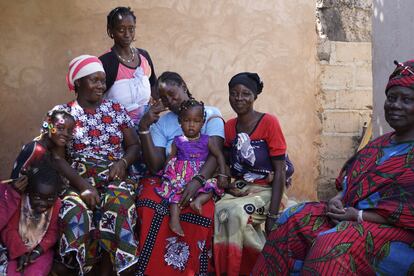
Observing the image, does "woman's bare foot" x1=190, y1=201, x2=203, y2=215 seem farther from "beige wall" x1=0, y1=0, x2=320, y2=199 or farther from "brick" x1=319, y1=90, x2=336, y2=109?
"brick" x1=319, y1=90, x2=336, y2=109

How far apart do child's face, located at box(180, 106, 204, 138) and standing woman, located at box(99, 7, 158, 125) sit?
55 cm

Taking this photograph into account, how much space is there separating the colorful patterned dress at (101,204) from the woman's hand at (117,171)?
0.11ft

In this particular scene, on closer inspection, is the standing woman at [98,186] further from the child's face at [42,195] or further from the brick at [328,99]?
the brick at [328,99]

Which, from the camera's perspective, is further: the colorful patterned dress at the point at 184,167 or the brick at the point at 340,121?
the brick at the point at 340,121

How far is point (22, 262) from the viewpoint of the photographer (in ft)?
13.5

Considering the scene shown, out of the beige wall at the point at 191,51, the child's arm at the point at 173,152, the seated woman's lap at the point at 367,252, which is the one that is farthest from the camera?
the beige wall at the point at 191,51

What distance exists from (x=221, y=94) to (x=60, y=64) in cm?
153

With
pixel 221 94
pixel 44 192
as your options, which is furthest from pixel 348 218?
pixel 221 94

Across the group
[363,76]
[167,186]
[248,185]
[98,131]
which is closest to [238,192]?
[248,185]

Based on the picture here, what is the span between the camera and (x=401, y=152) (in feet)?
12.2

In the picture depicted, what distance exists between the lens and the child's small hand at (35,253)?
4.15 m

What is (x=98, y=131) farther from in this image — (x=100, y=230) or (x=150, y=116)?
(x=100, y=230)

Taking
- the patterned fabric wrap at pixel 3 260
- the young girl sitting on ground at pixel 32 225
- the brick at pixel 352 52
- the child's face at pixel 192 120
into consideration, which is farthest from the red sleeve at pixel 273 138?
the brick at pixel 352 52

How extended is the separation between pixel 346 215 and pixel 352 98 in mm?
3161
